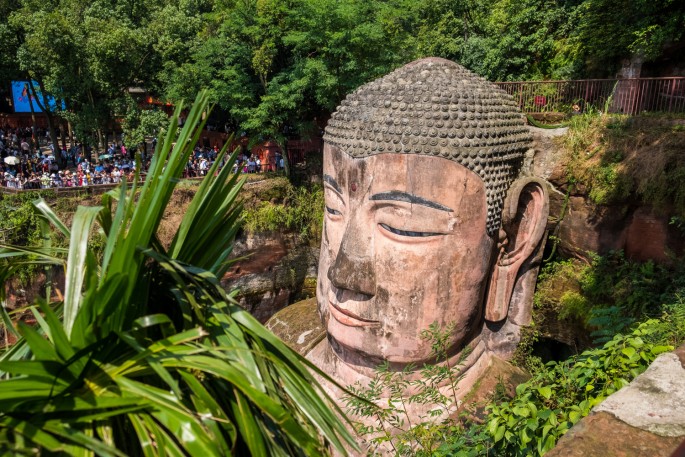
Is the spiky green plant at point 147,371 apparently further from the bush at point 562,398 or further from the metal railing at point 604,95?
the metal railing at point 604,95

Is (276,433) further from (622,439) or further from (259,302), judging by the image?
(259,302)

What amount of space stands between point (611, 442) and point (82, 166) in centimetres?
1644

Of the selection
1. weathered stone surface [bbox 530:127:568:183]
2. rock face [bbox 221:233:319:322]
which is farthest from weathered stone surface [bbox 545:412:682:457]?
rock face [bbox 221:233:319:322]

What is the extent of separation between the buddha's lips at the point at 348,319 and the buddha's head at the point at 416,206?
0.4 inches

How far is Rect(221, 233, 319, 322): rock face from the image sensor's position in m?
13.2

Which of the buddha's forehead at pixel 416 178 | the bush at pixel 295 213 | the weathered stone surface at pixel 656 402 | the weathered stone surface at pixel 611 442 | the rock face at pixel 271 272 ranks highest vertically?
the buddha's forehead at pixel 416 178

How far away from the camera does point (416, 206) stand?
16.2ft

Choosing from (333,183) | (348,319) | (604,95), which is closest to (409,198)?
(333,183)

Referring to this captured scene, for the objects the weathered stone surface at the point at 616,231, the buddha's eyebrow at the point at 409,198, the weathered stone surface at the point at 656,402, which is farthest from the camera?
the weathered stone surface at the point at 616,231

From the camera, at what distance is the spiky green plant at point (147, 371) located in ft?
5.73

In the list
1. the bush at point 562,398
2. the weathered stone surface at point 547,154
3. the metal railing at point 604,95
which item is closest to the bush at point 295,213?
the metal railing at point 604,95

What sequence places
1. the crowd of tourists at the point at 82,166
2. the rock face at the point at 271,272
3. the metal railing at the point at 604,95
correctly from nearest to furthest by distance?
the metal railing at the point at 604,95 → the rock face at the point at 271,272 → the crowd of tourists at the point at 82,166

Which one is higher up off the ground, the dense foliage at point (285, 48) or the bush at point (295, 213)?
the dense foliage at point (285, 48)

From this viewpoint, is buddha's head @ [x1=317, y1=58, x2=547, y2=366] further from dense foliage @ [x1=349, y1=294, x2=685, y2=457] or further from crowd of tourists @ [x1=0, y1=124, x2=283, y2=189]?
crowd of tourists @ [x1=0, y1=124, x2=283, y2=189]
